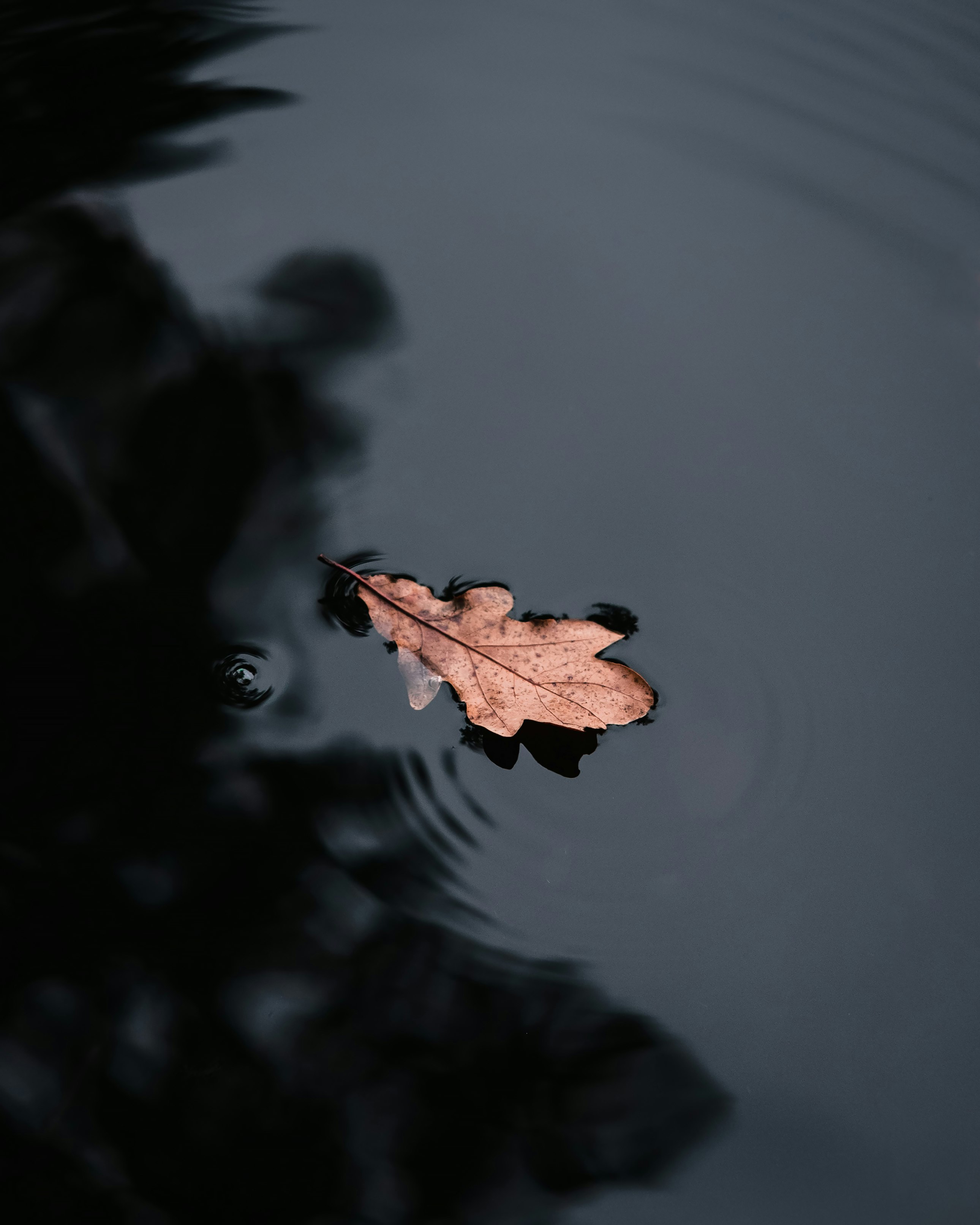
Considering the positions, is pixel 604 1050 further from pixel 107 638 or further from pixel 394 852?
pixel 107 638

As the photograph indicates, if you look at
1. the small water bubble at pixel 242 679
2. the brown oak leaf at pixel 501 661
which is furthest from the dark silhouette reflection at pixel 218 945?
the brown oak leaf at pixel 501 661

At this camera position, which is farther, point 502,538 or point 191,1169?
point 502,538

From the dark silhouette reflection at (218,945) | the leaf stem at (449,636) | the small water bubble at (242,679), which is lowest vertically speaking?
the dark silhouette reflection at (218,945)

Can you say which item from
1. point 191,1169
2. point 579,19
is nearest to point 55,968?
point 191,1169

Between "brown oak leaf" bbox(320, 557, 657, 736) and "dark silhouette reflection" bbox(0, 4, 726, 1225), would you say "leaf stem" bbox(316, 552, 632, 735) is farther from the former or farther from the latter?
"dark silhouette reflection" bbox(0, 4, 726, 1225)

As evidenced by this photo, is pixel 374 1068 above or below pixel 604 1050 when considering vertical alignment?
below

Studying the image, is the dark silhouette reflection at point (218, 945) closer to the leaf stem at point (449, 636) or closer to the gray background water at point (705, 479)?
the gray background water at point (705, 479)

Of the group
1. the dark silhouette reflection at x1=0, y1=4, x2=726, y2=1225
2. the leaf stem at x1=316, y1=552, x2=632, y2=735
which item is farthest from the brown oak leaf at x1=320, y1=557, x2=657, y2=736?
the dark silhouette reflection at x1=0, y1=4, x2=726, y2=1225
